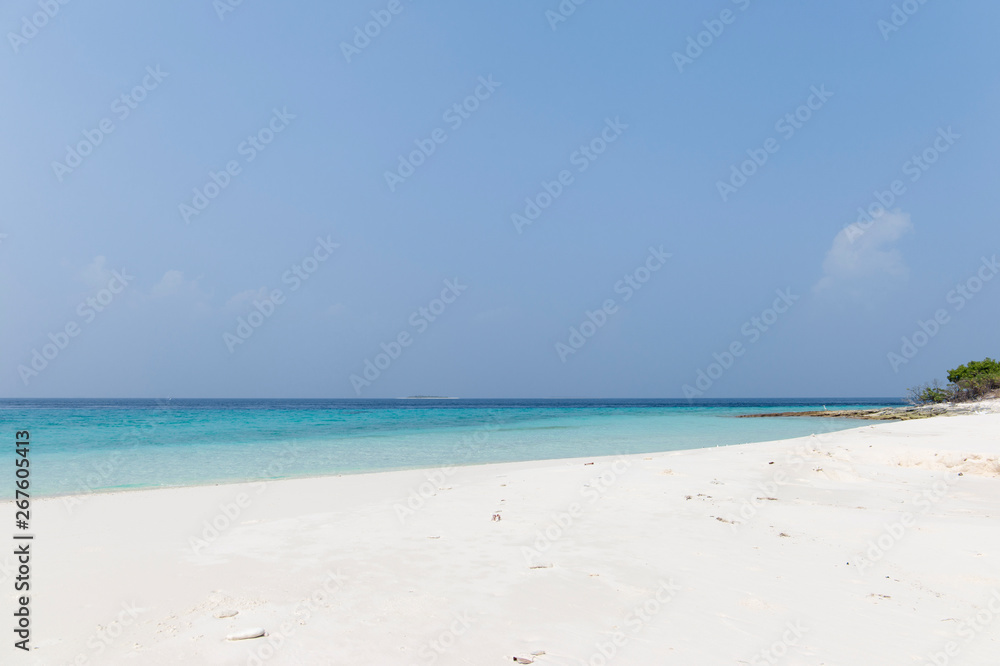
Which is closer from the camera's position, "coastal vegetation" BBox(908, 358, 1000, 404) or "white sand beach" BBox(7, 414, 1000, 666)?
"white sand beach" BBox(7, 414, 1000, 666)

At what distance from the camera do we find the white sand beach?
12.5 ft

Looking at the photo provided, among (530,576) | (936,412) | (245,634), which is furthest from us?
(936,412)

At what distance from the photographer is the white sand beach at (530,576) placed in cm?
382

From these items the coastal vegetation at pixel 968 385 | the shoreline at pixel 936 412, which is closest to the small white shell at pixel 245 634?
the shoreline at pixel 936 412

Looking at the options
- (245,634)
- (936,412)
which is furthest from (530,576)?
(936,412)

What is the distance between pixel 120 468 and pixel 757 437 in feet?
86.2

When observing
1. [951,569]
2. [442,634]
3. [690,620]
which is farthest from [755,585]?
[442,634]

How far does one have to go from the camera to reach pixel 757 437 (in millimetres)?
26938

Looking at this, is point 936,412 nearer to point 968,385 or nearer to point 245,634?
point 968,385

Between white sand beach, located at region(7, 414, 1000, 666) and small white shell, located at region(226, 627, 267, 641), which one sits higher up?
small white shell, located at region(226, 627, 267, 641)

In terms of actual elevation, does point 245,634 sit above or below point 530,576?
above

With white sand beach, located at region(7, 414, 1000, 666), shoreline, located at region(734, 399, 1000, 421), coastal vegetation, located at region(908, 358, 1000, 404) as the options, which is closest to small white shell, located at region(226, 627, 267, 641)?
white sand beach, located at region(7, 414, 1000, 666)

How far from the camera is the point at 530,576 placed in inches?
205

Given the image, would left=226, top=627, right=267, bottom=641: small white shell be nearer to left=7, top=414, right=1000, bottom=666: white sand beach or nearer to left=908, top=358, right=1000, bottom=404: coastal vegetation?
left=7, top=414, right=1000, bottom=666: white sand beach
